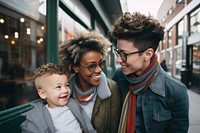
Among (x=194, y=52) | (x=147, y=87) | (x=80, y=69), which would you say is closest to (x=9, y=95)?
(x=80, y=69)

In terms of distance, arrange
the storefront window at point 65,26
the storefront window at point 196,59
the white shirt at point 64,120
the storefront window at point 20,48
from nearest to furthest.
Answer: the white shirt at point 64,120, the storefront window at point 20,48, the storefront window at point 65,26, the storefront window at point 196,59

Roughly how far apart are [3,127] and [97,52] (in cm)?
128

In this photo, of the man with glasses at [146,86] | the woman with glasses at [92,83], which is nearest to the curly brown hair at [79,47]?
the woman with glasses at [92,83]

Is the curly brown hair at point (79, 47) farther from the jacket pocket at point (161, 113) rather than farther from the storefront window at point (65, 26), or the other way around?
the storefront window at point (65, 26)

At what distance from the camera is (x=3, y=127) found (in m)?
2.03

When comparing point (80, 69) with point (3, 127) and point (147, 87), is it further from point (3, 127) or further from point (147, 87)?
point (3, 127)

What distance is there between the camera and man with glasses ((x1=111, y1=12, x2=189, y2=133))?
5.95ft

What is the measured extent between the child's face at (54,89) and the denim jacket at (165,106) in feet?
2.54

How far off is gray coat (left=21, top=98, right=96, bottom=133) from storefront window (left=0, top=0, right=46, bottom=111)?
74 centimetres

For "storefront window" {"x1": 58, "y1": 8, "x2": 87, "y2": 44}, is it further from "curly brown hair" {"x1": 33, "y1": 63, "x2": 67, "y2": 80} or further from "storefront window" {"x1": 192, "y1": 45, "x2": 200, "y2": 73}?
"storefront window" {"x1": 192, "y1": 45, "x2": 200, "y2": 73}

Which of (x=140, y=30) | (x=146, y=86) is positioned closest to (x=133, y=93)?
(x=146, y=86)

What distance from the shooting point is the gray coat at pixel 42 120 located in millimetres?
1568

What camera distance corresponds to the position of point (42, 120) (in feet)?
5.26

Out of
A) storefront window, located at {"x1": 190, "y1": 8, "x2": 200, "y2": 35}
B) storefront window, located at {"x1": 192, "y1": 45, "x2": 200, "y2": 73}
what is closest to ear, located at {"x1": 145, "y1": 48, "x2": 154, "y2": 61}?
storefront window, located at {"x1": 192, "y1": 45, "x2": 200, "y2": 73}
